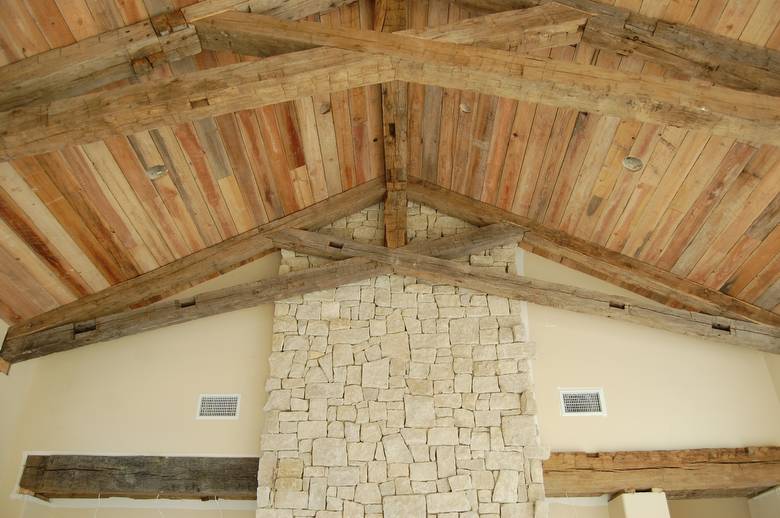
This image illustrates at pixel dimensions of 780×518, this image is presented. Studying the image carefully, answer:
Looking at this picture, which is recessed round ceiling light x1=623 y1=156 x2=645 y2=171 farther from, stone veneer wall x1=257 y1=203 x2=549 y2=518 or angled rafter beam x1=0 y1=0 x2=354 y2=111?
angled rafter beam x1=0 y1=0 x2=354 y2=111

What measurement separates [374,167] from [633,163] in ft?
8.19

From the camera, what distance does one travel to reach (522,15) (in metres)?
4.31

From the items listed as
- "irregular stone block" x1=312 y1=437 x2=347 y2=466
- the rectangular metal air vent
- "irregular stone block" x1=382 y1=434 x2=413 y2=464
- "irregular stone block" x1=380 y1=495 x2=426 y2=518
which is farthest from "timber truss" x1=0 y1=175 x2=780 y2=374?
"irregular stone block" x1=380 y1=495 x2=426 y2=518

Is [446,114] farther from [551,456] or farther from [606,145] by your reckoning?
[551,456]

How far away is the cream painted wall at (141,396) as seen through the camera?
5598 mm

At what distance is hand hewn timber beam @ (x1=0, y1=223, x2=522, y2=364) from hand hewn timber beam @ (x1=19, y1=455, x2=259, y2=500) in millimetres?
1012

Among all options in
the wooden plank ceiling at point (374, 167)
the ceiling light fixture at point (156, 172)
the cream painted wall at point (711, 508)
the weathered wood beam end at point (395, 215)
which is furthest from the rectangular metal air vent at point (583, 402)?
the ceiling light fixture at point (156, 172)

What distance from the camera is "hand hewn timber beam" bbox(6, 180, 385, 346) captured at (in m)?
5.87

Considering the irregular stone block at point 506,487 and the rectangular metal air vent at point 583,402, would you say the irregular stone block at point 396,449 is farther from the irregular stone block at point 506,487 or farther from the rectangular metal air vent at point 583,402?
the rectangular metal air vent at point 583,402

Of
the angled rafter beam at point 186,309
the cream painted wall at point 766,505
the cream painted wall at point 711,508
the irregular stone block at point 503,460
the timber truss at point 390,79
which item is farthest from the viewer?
the cream painted wall at point 711,508

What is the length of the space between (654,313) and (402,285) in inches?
93.9

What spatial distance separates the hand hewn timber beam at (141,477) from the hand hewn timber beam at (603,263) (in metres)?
3.11

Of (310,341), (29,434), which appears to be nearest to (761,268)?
(310,341)

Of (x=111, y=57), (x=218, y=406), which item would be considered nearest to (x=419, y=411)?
(x=218, y=406)
